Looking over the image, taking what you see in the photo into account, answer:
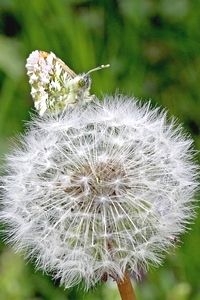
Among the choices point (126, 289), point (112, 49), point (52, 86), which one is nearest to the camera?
point (126, 289)

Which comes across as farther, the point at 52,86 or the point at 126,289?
the point at 52,86

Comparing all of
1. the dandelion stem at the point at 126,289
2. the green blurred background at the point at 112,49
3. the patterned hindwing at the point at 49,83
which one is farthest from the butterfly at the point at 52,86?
the green blurred background at the point at 112,49

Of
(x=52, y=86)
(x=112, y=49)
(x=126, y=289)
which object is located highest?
(x=112, y=49)

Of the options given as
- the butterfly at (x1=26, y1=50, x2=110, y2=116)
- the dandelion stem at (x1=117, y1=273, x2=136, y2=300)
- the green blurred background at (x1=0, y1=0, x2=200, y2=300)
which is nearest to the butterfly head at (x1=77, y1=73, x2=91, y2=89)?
the butterfly at (x1=26, y1=50, x2=110, y2=116)

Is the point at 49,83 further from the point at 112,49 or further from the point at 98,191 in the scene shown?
the point at 112,49

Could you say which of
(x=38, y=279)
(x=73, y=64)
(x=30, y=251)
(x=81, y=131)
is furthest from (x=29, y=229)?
(x=73, y=64)

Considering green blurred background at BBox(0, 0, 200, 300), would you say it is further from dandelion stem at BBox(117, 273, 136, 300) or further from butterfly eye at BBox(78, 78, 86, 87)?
dandelion stem at BBox(117, 273, 136, 300)

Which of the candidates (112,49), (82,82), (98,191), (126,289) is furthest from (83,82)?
(112,49)
